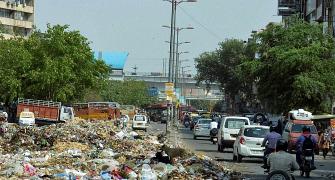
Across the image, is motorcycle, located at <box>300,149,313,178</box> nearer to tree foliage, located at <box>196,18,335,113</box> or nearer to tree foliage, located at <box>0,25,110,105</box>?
tree foliage, located at <box>196,18,335,113</box>

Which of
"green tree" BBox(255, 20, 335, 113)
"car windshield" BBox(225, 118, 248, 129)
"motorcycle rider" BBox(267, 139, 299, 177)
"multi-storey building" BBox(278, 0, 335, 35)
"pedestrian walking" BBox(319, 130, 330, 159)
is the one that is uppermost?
"multi-storey building" BBox(278, 0, 335, 35)

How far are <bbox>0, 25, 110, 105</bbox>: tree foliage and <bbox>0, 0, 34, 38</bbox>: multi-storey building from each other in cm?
4409

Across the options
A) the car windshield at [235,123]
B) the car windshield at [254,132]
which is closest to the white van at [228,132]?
the car windshield at [235,123]

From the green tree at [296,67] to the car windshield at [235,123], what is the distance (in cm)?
1933

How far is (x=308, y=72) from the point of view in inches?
2354

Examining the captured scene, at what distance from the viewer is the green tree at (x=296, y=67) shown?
194 ft

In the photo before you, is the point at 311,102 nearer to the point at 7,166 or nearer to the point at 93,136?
the point at 93,136

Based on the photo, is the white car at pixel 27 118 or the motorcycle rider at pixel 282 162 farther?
the white car at pixel 27 118

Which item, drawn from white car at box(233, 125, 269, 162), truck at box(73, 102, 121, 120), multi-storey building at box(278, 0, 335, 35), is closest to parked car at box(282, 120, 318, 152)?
white car at box(233, 125, 269, 162)

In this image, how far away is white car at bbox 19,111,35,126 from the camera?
58.6 m

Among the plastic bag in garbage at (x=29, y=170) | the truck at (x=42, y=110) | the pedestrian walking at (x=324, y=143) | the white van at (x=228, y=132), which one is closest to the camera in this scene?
the plastic bag in garbage at (x=29, y=170)

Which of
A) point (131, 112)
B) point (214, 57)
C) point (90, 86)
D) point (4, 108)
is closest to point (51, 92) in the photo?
point (90, 86)

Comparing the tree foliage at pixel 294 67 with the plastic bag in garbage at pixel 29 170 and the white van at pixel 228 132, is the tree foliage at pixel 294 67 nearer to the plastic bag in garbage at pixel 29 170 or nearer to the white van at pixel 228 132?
the white van at pixel 228 132

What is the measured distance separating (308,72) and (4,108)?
37426 mm
